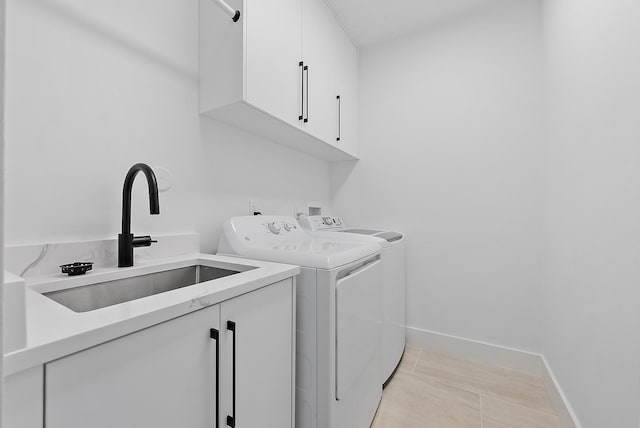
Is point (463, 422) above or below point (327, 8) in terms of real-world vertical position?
below

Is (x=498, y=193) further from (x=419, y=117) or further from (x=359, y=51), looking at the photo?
(x=359, y=51)

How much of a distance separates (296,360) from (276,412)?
0.66ft

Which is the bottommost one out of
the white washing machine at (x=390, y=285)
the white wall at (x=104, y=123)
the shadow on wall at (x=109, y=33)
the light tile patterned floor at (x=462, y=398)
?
the light tile patterned floor at (x=462, y=398)

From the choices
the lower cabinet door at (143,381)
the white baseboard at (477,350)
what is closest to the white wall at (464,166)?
the white baseboard at (477,350)

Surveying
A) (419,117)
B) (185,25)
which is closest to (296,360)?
(185,25)

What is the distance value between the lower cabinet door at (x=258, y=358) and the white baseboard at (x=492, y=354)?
1494mm

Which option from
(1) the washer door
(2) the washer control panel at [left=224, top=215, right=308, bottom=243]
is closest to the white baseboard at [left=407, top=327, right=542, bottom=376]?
(1) the washer door

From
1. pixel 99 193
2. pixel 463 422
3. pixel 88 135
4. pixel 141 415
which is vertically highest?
pixel 88 135

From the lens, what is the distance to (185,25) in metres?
1.36

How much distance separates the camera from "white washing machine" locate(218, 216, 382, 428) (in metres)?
1.04

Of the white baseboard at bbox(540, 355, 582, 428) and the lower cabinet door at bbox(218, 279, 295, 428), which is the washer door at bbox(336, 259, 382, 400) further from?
the white baseboard at bbox(540, 355, 582, 428)

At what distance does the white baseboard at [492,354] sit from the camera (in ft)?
5.31

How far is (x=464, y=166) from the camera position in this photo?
6.88 ft

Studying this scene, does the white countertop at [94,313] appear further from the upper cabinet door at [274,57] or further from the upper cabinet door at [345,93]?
the upper cabinet door at [345,93]
